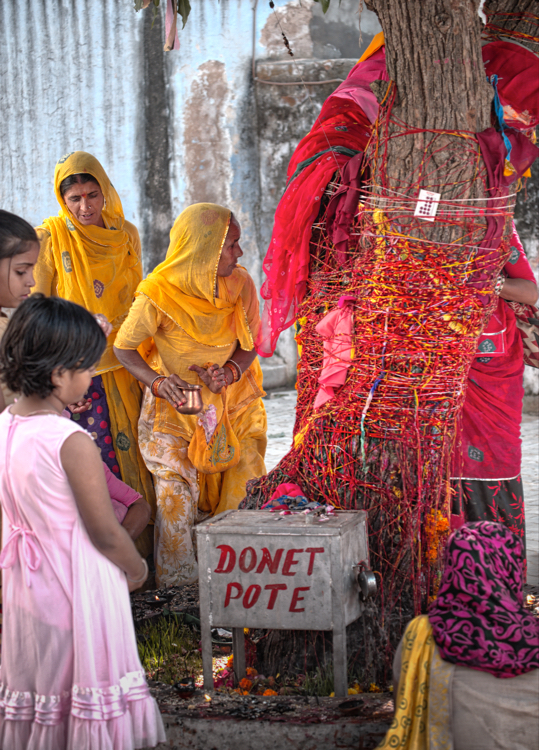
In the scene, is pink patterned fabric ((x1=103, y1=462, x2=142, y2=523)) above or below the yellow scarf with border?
above

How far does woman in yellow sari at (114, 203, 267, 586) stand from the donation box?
124cm

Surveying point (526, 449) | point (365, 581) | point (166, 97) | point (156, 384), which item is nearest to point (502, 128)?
point (365, 581)

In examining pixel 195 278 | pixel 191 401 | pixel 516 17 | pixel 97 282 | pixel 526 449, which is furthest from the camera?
pixel 526 449

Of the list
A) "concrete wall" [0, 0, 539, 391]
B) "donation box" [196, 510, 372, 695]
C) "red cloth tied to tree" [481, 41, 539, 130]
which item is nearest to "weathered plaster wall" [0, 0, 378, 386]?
"concrete wall" [0, 0, 539, 391]

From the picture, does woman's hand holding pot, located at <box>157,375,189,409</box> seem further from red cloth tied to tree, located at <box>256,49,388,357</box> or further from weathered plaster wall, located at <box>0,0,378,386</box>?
weathered plaster wall, located at <box>0,0,378,386</box>

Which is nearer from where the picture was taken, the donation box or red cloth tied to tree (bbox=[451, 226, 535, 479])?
the donation box

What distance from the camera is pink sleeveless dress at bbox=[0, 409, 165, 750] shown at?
187 cm

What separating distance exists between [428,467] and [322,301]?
0.76 meters

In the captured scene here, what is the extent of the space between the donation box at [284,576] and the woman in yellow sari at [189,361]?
1.24 meters

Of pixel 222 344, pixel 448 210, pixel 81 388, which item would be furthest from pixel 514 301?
pixel 81 388

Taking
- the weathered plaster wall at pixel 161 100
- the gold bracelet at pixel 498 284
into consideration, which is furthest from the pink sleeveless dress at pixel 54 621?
the weathered plaster wall at pixel 161 100

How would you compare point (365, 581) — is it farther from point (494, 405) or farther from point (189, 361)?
point (189, 361)

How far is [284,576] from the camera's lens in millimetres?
2281

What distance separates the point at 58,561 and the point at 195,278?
6.34 ft
